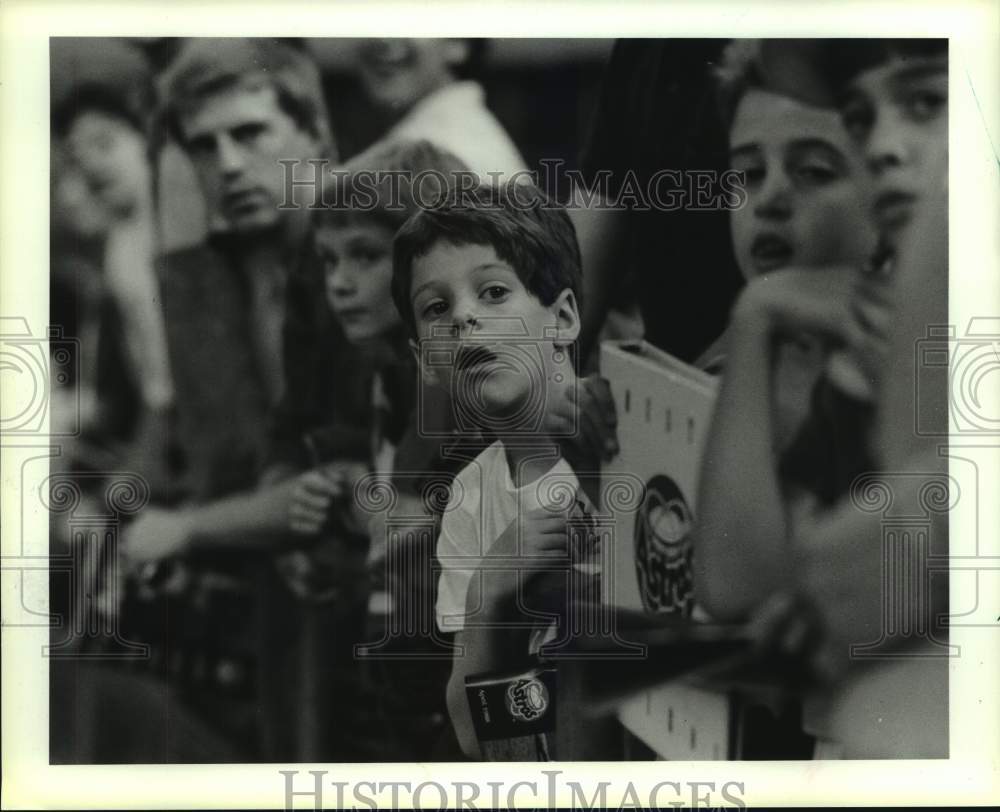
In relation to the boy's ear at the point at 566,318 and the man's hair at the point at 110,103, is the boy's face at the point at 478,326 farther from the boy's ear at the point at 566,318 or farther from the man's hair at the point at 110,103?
the man's hair at the point at 110,103

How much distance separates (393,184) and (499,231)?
0.35m

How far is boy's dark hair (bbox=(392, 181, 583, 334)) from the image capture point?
10.6 feet

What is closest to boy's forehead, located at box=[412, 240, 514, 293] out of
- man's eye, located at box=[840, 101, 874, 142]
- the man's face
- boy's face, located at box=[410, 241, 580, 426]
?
boy's face, located at box=[410, 241, 580, 426]

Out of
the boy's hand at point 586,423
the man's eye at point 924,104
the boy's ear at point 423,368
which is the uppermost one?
Result: the man's eye at point 924,104

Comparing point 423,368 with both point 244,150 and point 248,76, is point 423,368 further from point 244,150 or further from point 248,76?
point 248,76

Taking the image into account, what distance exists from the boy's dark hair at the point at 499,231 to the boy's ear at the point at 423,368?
1.7 inches

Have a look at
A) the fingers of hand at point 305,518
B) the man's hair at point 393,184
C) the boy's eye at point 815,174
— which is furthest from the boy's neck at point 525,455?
the boy's eye at point 815,174

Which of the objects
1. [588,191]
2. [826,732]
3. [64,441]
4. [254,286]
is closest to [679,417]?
[588,191]

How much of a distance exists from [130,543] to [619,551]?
1.48m

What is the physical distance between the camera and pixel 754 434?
3.27 meters

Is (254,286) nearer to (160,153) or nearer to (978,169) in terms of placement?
(160,153)

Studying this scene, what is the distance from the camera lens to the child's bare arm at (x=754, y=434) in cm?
327

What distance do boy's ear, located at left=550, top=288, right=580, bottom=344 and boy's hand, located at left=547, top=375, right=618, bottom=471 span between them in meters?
0.14

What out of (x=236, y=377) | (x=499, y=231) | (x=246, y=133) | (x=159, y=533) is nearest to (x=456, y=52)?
(x=499, y=231)
